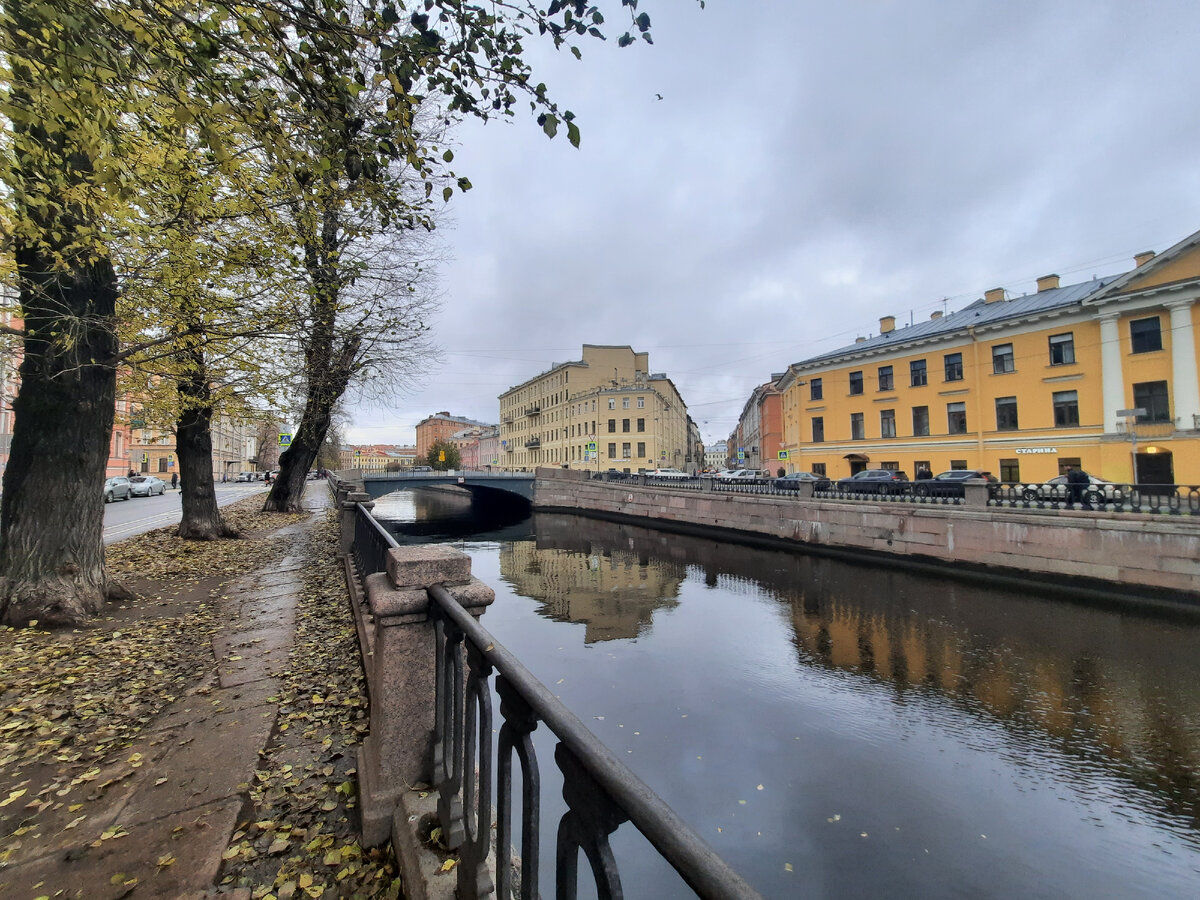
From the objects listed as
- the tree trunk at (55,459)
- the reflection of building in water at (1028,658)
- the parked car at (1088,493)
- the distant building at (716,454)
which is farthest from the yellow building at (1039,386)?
the distant building at (716,454)

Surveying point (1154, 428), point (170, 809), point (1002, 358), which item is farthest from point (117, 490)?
point (1154, 428)

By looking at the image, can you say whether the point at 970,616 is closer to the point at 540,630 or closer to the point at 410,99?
the point at 540,630

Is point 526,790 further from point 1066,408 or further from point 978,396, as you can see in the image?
point 978,396

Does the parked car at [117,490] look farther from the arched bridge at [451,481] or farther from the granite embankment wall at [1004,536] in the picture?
the granite embankment wall at [1004,536]

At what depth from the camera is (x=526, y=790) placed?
4.64 ft

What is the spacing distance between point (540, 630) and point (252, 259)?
856cm

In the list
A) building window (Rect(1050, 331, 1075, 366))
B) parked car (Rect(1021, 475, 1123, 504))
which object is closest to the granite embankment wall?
parked car (Rect(1021, 475, 1123, 504))

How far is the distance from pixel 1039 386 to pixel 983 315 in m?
5.71

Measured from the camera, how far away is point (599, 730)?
666cm

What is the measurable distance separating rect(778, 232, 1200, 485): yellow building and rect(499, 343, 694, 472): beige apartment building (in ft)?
70.8

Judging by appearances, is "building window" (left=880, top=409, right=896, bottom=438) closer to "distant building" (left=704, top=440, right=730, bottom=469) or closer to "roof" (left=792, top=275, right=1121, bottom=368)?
"roof" (left=792, top=275, right=1121, bottom=368)

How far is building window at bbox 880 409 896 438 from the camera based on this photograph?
2832cm

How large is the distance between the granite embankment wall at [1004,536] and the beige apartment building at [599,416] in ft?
86.5

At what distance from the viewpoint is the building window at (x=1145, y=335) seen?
20281 millimetres
